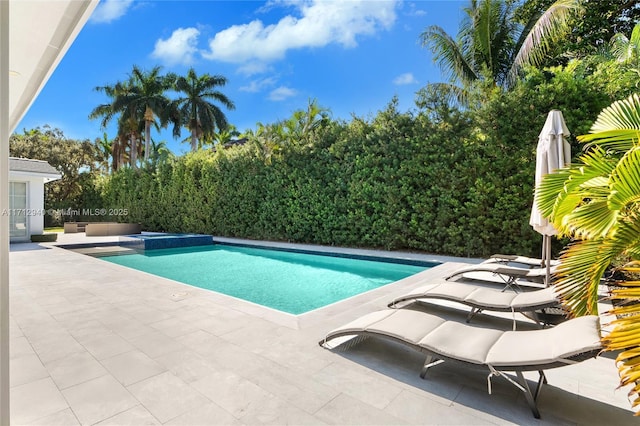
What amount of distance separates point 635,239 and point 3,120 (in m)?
4.24

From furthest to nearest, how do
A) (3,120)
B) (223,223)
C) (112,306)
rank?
(223,223) → (112,306) → (3,120)

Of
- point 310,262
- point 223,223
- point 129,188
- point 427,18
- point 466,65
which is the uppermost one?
point 427,18

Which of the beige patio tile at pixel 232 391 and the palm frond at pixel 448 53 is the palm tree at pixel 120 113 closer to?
the palm frond at pixel 448 53

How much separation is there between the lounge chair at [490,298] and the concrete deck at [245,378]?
1.19 feet

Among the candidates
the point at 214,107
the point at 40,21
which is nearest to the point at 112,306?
the point at 40,21

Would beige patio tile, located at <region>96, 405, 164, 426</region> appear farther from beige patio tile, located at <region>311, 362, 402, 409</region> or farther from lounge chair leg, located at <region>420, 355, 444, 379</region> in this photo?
lounge chair leg, located at <region>420, 355, 444, 379</region>

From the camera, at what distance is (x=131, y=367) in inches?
133

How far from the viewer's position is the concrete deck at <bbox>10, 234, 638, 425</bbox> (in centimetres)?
264

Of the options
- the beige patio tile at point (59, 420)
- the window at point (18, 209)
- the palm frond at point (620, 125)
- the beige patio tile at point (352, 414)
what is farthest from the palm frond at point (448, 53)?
the window at point (18, 209)

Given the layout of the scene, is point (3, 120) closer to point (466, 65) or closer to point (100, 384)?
point (100, 384)

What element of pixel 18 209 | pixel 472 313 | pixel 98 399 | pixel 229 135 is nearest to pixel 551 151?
pixel 472 313

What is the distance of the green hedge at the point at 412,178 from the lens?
31.7ft

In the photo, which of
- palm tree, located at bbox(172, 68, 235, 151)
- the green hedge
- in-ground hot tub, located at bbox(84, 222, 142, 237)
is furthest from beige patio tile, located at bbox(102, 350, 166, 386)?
palm tree, located at bbox(172, 68, 235, 151)

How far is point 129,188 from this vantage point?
24.0 m
